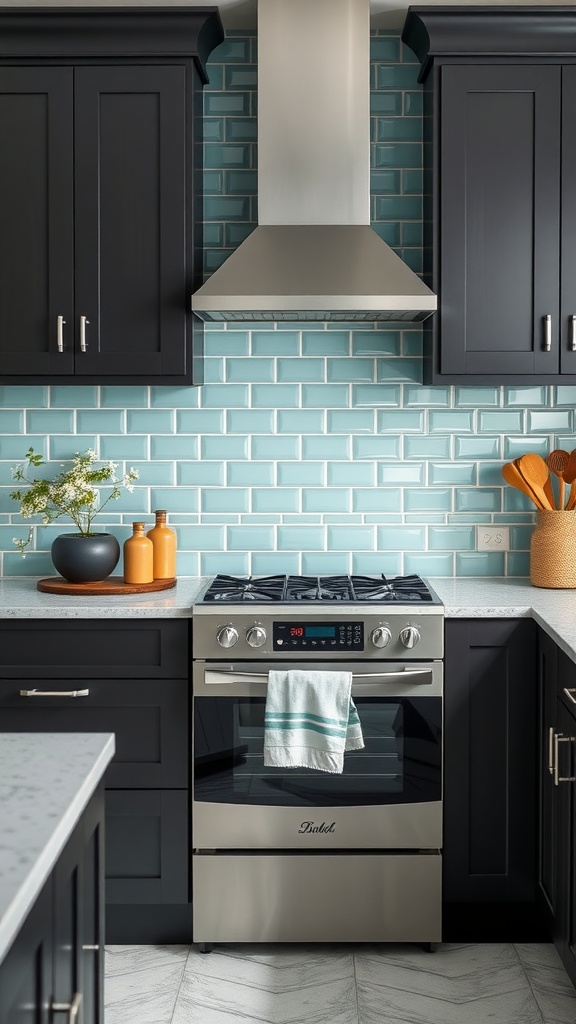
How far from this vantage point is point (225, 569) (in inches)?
134

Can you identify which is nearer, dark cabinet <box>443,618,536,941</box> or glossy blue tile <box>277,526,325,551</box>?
dark cabinet <box>443,618,536,941</box>

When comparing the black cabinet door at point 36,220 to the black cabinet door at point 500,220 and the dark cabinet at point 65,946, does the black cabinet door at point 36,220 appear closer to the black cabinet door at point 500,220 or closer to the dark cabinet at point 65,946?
the black cabinet door at point 500,220

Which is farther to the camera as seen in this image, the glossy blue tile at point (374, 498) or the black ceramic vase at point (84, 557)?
the glossy blue tile at point (374, 498)

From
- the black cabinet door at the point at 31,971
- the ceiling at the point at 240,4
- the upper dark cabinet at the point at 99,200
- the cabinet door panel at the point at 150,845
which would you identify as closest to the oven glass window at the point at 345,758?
the cabinet door panel at the point at 150,845

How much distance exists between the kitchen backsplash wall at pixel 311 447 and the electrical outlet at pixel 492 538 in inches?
0.8

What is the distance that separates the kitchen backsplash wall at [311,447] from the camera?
11.0ft

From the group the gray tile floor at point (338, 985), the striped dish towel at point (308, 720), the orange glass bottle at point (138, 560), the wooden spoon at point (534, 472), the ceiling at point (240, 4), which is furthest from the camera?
the wooden spoon at point (534, 472)

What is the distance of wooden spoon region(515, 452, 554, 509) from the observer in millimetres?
3240

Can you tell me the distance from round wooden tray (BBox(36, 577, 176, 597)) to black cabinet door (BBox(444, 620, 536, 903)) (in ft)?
3.10

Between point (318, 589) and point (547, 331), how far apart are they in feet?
3.59

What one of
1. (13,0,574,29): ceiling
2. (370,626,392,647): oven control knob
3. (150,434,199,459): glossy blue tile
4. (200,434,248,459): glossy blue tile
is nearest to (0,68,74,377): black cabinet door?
(13,0,574,29): ceiling

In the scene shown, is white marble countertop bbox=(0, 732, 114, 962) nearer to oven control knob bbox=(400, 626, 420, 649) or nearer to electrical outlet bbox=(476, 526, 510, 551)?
oven control knob bbox=(400, 626, 420, 649)

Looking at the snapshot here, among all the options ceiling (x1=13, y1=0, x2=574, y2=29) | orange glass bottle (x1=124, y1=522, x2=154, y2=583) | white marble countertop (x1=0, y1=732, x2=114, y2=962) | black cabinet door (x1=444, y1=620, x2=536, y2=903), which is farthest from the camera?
orange glass bottle (x1=124, y1=522, x2=154, y2=583)

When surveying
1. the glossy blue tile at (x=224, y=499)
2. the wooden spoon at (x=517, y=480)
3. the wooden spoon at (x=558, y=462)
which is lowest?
the glossy blue tile at (x=224, y=499)
